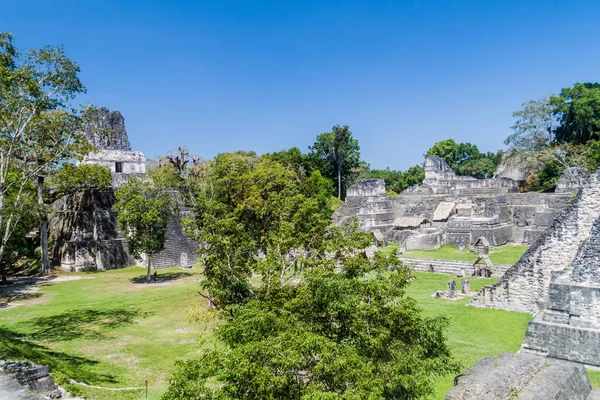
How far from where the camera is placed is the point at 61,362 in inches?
390

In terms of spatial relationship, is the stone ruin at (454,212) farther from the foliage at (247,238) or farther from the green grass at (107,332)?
the green grass at (107,332)

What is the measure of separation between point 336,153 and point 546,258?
42.1 m

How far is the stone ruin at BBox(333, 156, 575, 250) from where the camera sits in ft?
97.7

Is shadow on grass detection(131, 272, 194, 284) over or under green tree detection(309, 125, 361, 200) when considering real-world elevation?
under

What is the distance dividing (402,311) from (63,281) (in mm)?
20489

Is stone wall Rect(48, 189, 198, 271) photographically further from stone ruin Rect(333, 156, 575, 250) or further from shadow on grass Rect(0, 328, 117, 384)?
shadow on grass Rect(0, 328, 117, 384)

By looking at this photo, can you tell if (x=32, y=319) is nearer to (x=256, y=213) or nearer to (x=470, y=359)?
(x=256, y=213)

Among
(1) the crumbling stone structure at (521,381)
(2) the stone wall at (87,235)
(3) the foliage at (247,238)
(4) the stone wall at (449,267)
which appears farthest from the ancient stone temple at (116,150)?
(1) the crumbling stone structure at (521,381)

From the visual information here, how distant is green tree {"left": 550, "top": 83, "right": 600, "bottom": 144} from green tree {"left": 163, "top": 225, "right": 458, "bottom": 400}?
1595 inches

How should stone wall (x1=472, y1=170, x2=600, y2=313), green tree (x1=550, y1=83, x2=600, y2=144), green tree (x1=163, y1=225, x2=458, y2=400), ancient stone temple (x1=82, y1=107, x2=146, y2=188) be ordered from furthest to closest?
1. green tree (x1=550, y1=83, x2=600, y2=144)
2. ancient stone temple (x1=82, y1=107, x2=146, y2=188)
3. stone wall (x1=472, y1=170, x2=600, y2=313)
4. green tree (x1=163, y1=225, x2=458, y2=400)

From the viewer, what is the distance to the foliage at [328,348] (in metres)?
5.38

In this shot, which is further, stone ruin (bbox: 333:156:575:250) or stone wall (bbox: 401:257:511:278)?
stone ruin (bbox: 333:156:575:250)

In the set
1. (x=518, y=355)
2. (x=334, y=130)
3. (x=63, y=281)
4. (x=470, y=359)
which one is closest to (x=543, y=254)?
(x=470, y=359)

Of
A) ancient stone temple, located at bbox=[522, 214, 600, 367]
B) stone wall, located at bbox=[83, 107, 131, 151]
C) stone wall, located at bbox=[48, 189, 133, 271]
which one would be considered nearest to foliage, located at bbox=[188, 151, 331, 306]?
ancient stone temple, located at bbox=[522, 214, 600, 367]
